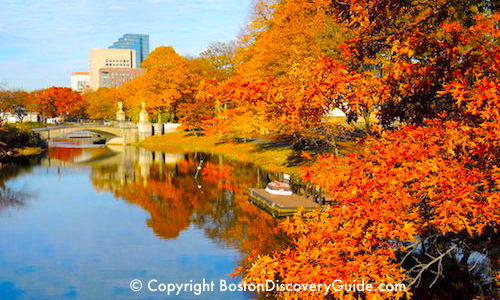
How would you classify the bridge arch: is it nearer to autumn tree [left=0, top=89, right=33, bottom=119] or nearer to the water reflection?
the water reflection

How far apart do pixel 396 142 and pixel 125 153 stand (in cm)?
6658

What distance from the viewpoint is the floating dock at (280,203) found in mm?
29047

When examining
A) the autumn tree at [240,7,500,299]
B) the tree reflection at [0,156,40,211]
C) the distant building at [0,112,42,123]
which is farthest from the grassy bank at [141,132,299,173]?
the distant building at [0,112,42,123]

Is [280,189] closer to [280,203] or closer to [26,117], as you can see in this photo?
[280,203]

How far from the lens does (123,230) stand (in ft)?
91.7

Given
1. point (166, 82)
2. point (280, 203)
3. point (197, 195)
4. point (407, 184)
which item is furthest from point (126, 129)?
point (407, 184)

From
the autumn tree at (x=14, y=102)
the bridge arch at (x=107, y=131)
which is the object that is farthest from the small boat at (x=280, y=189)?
the autumn tree at (x=14, y=102)

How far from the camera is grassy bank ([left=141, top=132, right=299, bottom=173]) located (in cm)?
4996

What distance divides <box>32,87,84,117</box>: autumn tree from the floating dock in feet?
382

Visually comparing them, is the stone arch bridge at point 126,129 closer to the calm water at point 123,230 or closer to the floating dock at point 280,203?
the calm water at point 123,230

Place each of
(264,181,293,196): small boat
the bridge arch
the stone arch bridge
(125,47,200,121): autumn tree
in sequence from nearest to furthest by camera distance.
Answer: (264,181,293,196): small boat
(125,47,200,121): autumn tree
the stone arch bridge
the bridge arch

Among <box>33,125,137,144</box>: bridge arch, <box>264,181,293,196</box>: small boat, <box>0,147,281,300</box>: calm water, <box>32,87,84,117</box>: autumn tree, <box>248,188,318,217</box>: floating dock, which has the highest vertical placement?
<box>32,87,84,117</box>: autumn tree

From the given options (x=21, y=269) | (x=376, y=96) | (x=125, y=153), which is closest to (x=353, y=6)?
(x=376, y=96)

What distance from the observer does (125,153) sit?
71375 mm
